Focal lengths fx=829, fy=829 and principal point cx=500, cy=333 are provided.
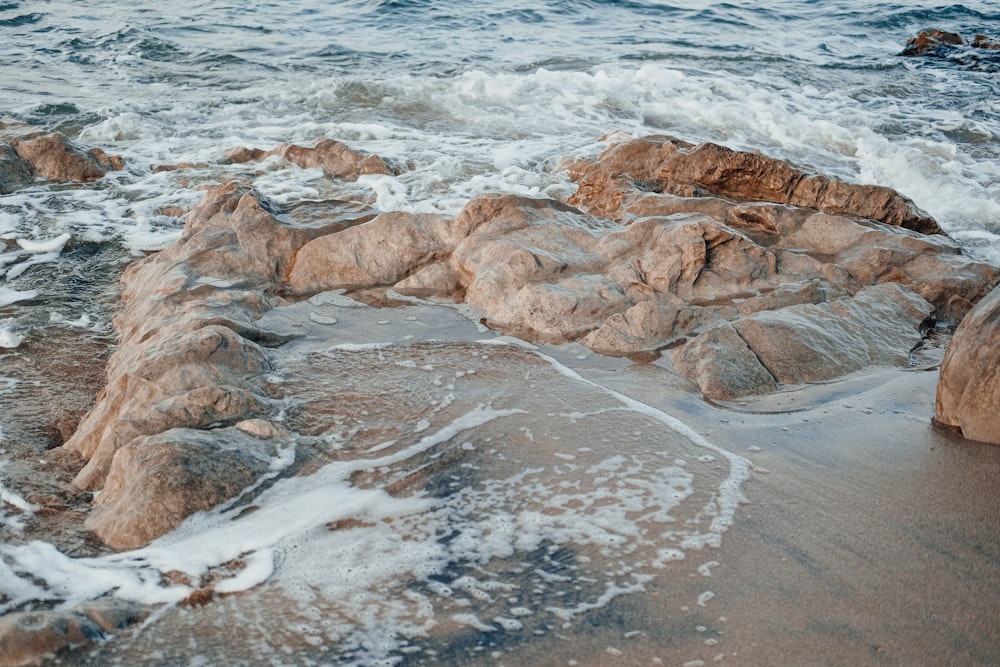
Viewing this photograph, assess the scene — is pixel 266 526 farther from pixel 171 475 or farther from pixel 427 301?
pixel 427 301

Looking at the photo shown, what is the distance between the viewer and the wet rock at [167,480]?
2908 millimetres

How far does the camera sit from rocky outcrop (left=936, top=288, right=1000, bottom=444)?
3334 mm

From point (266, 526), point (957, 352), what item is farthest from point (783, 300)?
point (266, 526)

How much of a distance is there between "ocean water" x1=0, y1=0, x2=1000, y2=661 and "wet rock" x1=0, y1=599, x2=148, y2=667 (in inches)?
5.1

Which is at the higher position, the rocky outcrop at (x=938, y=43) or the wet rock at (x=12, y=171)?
the rocky outcrop at (x=938, y=43)

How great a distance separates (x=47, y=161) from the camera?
7.72 m

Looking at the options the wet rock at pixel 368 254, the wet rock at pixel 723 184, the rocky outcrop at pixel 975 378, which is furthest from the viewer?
the wet rock at pixel 723 184

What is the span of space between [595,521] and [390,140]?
6968mm

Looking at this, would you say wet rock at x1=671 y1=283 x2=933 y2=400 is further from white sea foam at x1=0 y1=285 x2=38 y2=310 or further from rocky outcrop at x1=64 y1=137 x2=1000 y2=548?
white sea foam at x1=0 y1=285 x2=38 y2=310

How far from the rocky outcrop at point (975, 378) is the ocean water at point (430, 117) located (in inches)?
41.3

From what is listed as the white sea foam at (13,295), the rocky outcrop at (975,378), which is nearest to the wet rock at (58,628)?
the rocky outcrop at (975,378)

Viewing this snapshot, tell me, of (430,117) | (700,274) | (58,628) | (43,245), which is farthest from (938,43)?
(58,628)

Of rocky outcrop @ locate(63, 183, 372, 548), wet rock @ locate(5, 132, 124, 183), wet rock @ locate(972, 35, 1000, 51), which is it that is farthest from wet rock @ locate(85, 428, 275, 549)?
wet rock @ locate(972, 35, 1000, 51)

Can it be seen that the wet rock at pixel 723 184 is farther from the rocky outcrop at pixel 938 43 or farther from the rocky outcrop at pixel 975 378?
the rocky outcrop at pixel 938 43
